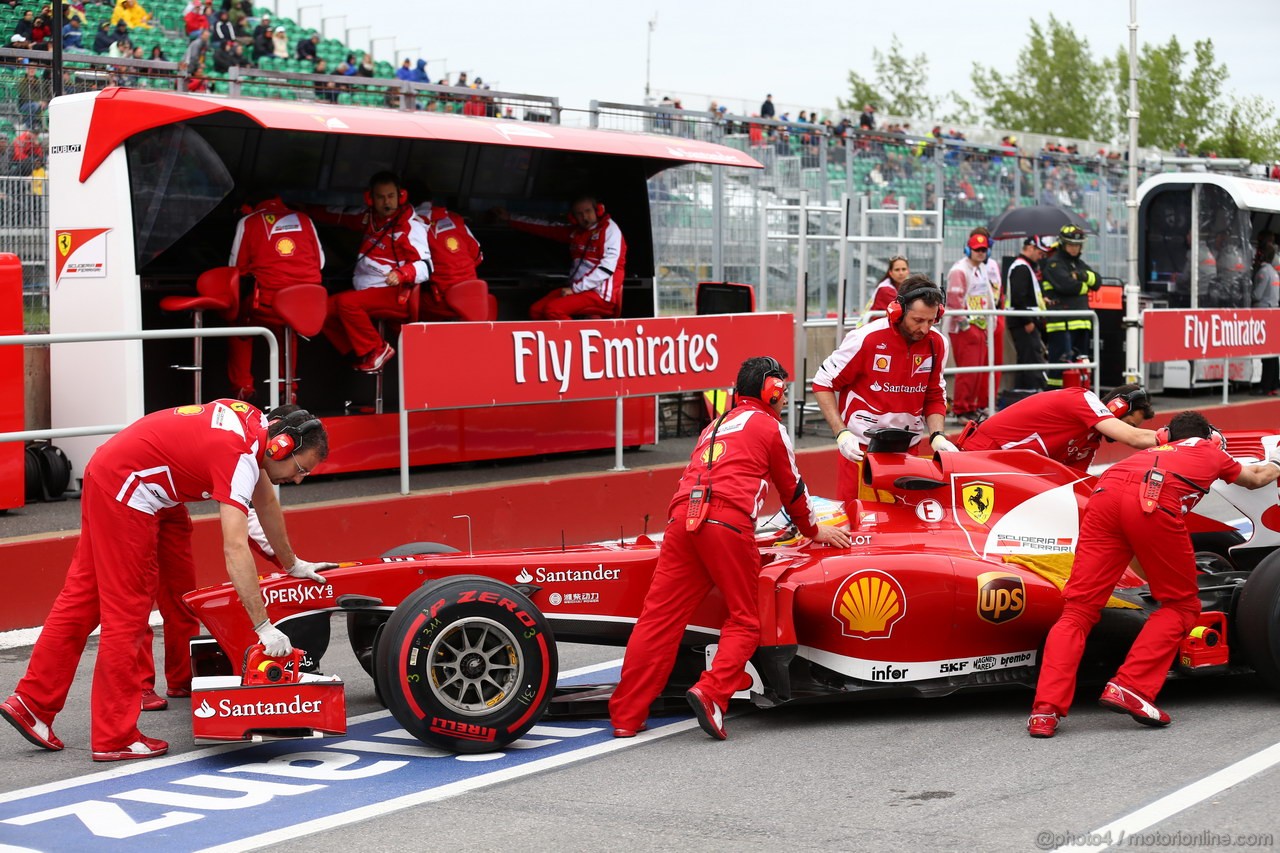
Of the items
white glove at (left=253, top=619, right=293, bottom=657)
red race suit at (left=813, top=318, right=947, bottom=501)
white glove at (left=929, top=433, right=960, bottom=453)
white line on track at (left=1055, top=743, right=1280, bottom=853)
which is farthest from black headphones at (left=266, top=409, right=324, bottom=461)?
red race suit at (left=813, top=318, right=947, bottom=501)

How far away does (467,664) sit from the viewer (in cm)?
628

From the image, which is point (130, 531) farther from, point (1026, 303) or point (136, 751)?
point (1026, 303)

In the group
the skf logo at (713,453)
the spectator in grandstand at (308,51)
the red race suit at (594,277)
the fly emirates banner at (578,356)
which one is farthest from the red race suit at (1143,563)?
the spectator in grandstand at (308,51)

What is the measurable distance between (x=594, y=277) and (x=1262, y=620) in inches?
286

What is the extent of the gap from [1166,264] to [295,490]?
14.6m

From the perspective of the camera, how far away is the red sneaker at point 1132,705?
6559mm

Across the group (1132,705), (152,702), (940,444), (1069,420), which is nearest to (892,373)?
(940,444)

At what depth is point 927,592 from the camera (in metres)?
6.79

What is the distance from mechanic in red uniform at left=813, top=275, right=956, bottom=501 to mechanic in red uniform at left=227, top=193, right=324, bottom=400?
419 centimetres

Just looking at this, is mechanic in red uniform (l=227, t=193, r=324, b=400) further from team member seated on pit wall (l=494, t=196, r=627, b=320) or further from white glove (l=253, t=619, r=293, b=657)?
white glove (l=253, t=619, r=293, b=657)

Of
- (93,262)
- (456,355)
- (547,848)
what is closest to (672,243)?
(456,355)

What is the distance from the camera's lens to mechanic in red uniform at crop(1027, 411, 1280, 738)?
6.62 meters
